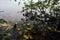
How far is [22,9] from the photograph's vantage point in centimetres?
340

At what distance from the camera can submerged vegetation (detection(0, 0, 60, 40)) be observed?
3.14 meters

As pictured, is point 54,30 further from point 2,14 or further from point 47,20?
point 2,14

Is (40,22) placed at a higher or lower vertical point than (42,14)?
lower

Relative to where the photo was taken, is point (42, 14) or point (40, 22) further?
point (42, 14)

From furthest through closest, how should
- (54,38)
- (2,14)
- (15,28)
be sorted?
1. (2,14)
2. (54,38)
3. (15,28)

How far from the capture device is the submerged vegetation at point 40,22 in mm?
3145

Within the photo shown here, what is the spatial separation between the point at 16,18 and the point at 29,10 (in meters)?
0.45

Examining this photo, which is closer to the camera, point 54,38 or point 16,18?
point 54,38

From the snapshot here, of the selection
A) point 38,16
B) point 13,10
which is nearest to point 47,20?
point 38,16

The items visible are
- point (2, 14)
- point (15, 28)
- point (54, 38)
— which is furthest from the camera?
point (2, 14)

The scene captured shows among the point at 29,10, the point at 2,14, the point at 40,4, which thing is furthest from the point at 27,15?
the point at 2,14

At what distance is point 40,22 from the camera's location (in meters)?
3.22

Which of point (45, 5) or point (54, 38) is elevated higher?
point (45, 5)

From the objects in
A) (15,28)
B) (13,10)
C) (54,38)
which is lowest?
(54,38)
